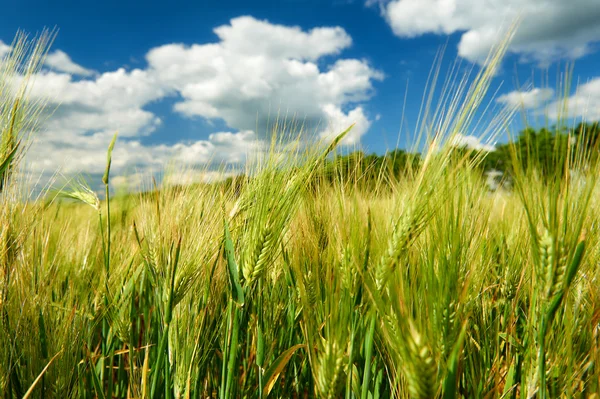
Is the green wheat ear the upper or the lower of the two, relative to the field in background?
upper

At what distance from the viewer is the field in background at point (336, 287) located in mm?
858

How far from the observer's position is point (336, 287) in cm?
94

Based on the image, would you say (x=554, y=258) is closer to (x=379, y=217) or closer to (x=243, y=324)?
(x=379, y=217)

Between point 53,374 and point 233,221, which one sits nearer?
point 53,374

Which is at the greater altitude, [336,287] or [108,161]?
[108,161]

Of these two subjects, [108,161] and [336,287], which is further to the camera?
[108,161]

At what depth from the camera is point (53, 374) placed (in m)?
1.15

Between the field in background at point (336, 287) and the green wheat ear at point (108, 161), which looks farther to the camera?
the green wheat ear at point (108, 161)

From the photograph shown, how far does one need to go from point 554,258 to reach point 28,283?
1403mm

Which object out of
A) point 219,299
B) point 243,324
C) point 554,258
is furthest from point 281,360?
point 554,258

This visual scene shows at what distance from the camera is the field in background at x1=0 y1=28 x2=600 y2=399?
858 mm

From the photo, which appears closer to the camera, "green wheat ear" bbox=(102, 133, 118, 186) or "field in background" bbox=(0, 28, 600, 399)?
"field in background" bbox=(0, 28, 600, 399)

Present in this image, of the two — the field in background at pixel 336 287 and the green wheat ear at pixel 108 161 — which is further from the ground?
the green wheat ear at pixel 108 161

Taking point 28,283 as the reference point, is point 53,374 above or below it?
below
